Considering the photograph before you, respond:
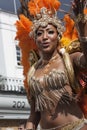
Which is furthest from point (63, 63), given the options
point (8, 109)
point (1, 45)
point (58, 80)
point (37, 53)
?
point (1, 45)

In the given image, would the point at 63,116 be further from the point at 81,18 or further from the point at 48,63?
the point at 81,18

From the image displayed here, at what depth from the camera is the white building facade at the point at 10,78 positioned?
12922 mm

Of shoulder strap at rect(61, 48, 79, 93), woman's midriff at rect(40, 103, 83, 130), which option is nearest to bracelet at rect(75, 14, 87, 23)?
shoulder strap at rect(61, 48, 79, 93)

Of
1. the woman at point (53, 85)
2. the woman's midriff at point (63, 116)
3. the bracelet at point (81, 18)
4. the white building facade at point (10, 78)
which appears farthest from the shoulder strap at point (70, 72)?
the white building facade at point (10, 78)

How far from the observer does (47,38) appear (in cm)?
311

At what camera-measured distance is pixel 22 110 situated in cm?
1332

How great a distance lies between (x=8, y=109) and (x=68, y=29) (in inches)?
369

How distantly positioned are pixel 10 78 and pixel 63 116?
12.3 m

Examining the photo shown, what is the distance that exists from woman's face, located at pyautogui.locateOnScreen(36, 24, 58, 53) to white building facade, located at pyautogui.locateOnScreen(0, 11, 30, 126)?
9585 millimetres

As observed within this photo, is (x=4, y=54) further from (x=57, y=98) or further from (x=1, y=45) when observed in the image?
(x=57, y=98)

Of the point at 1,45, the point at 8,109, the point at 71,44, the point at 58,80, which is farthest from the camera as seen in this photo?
the point at 1,45

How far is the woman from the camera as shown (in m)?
3.02

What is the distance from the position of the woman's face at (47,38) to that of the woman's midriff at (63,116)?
0.41 meters

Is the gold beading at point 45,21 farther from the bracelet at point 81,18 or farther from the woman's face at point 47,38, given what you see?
the bracelet at point 81,18
